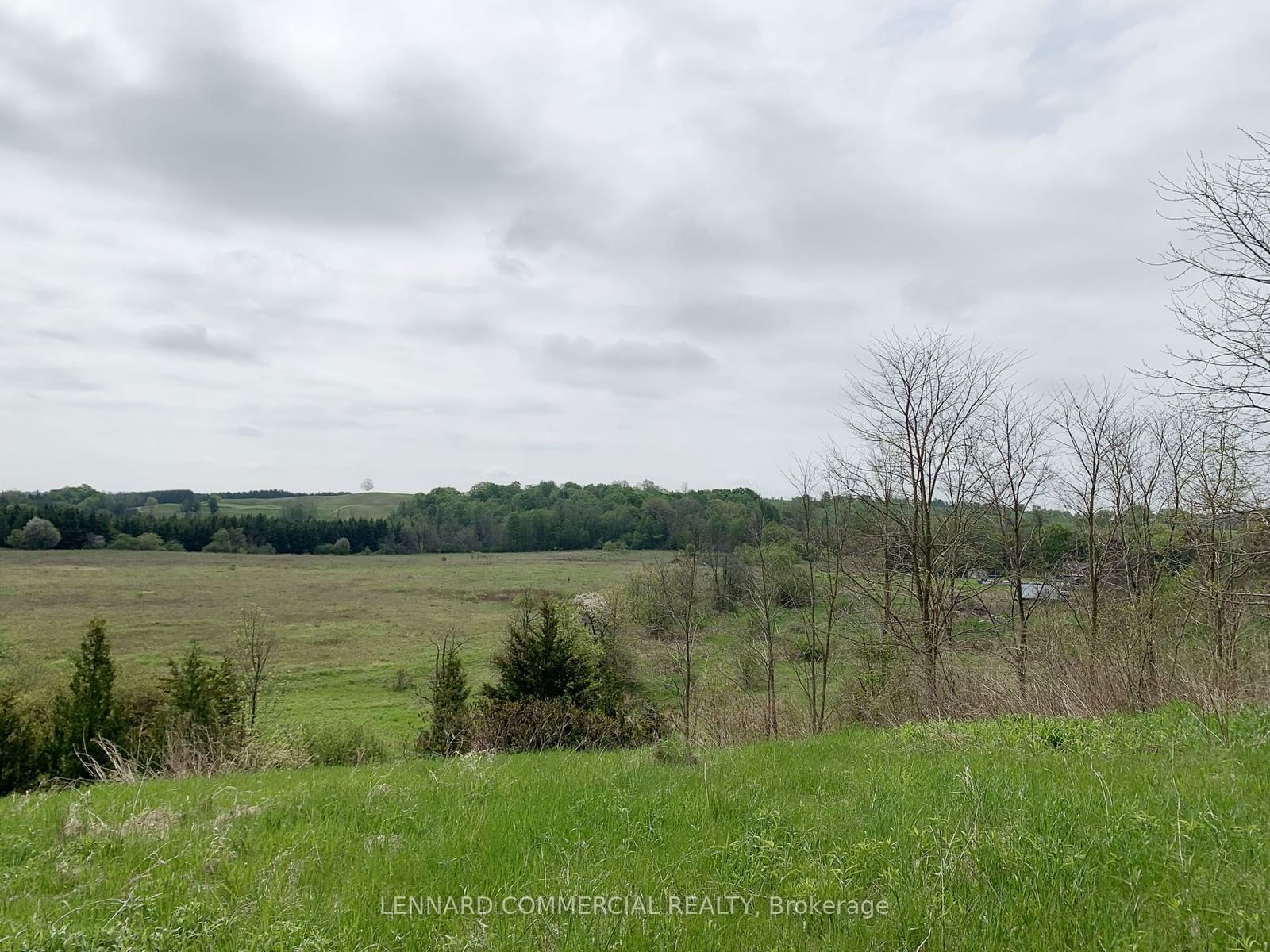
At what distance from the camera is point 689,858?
366cm

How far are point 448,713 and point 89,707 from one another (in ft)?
32.0

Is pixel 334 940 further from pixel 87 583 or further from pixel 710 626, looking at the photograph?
pixel 87 583

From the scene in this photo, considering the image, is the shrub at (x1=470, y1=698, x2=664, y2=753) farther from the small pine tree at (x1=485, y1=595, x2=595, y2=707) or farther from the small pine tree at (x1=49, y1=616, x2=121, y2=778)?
the small pine tree at (x1=49, y1=616, x2=121, y2=778)

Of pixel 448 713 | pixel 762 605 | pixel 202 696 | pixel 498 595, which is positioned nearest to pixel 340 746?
pixel 448 713

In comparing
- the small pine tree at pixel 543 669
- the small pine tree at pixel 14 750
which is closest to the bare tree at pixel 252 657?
the small pine tree at pixel 14 750

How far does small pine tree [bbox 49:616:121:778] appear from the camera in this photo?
1766 cm

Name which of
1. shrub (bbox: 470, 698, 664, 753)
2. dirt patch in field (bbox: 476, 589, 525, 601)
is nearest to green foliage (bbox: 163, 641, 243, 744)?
shrub (bbox: 470, 698, 664, 753)

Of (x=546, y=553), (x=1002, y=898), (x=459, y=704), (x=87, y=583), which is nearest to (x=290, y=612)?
(x=87, y=583)

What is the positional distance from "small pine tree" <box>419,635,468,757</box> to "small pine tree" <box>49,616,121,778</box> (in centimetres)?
862

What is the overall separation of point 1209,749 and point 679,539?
7380cm

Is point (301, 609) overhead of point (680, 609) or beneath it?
beneath

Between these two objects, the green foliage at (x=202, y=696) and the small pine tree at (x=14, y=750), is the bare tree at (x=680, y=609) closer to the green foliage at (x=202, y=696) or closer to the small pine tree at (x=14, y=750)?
the green foliage at (x=202, y=696)

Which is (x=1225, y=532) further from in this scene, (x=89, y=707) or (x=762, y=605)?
(x=89, y=707)

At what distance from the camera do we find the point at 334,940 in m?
2.71
